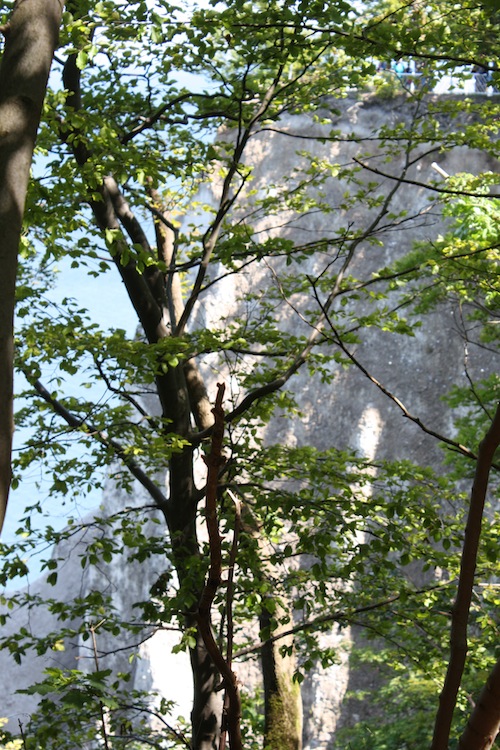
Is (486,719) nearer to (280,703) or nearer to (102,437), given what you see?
(102,437)

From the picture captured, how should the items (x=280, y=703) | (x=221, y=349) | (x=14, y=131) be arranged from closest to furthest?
(x=14, y=131) < (x=221, y=349) < (x=280, y=703)

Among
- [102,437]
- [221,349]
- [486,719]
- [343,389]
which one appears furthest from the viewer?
[343,389]

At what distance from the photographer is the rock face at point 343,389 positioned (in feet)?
56.5

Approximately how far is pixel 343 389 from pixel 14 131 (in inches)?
655

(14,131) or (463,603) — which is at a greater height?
(14,131)

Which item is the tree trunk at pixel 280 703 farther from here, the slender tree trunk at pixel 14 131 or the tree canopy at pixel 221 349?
the slender tree trunk at pixel 14 131

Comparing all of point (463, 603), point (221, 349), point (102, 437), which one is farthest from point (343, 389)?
point (463, 603)

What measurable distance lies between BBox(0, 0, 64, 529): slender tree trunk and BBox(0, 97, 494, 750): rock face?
47.0ft

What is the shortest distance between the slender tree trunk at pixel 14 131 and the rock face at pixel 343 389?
1432 centimetres

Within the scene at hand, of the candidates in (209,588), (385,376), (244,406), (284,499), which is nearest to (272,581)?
(284,499)

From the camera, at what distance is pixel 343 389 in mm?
18781

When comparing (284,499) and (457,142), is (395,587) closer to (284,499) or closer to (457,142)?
(284,499)

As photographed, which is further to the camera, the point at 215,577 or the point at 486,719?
the point at 486,719

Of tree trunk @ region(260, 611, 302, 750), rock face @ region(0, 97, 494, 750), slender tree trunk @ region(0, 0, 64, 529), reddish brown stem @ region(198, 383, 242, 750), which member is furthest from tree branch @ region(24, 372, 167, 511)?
rock face @ region(0, 97, 494, 750)
